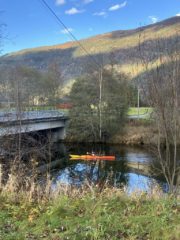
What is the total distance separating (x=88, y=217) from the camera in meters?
6.97

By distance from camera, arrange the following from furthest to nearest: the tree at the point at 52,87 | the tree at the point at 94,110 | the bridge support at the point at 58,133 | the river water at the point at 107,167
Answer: the tree at the point at 52,87 → the bridge support at the point at 58,133 → the tree at the point at 94,110 → the river water at the point at 107,167

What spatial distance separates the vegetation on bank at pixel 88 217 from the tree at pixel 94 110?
1888 inches

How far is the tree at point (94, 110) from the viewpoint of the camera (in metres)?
57.0

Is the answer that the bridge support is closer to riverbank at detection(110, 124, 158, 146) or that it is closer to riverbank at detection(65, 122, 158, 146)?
riverbank at detection(65, 122, 158, 146)

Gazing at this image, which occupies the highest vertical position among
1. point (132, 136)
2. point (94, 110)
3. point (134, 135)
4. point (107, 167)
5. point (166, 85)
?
point (166, 85)

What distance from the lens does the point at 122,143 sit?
5634cm

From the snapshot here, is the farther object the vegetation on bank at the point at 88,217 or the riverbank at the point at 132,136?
the riverbank at the point at 132,136

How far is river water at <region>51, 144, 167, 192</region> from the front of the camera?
27.8 m

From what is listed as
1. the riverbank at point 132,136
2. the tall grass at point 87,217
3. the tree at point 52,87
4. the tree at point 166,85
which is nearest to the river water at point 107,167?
the riverbank at point 132,136

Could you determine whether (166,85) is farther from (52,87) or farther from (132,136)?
(52,87)

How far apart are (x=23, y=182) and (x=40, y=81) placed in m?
79.5

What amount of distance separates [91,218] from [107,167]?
2897 centimetres

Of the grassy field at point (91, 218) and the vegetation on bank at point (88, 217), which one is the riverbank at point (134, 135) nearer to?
the vegetation on bank at point (88, 217)

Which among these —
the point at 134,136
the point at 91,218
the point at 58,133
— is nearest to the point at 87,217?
the point at 91,218
